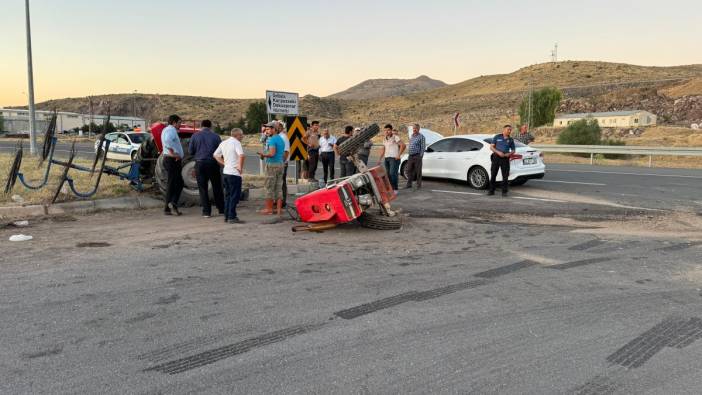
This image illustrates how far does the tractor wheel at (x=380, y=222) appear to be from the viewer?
8203 mm

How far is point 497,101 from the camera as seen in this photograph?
99125 mm

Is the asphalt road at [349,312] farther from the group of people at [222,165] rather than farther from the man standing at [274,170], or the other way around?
the man standing at [274,170]

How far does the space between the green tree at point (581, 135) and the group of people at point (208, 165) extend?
1314 inches

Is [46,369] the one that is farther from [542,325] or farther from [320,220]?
[320,220]

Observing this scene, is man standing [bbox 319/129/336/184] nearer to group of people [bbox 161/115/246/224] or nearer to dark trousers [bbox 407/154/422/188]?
dark trousers [bbox 407/154/422/188]

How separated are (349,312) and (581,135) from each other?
122 ft

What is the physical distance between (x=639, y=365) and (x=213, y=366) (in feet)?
9.63

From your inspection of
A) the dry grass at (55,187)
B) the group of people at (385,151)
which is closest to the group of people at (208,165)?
the dry grass at (55,187)

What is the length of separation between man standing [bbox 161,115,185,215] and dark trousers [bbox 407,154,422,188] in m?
6.06

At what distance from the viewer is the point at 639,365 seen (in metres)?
3.54

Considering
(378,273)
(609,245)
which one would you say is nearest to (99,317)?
(378,273)

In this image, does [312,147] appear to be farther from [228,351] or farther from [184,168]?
[228,351]

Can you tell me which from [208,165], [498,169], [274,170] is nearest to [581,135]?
[498,169]

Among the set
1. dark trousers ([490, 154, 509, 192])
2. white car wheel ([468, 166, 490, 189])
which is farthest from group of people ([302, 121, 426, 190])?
dark trousers ([490, 154, 509, 192])
